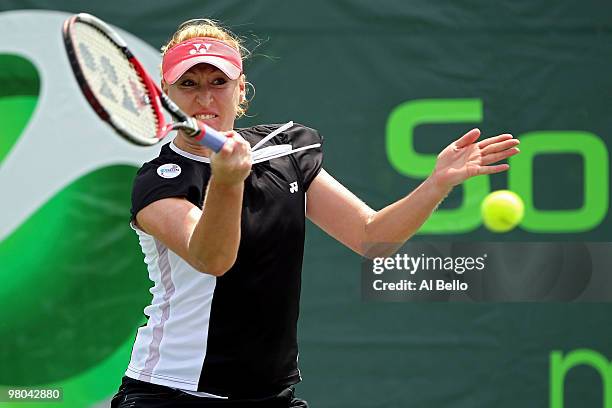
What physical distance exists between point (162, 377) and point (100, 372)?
63.4 inches

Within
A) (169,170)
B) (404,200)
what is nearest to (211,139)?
(169,170)

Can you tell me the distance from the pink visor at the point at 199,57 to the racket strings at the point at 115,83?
272 mm

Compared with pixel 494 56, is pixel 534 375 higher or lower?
lower

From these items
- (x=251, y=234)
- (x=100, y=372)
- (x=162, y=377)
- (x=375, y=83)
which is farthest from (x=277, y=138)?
(x=100, y=372)

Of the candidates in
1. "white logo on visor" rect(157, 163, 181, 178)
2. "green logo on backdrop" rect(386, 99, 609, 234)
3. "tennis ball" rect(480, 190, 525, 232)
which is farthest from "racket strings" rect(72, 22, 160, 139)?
"green logo on backdrop" rect(386, 99, 609, 234)

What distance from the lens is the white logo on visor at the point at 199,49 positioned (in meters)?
2.52

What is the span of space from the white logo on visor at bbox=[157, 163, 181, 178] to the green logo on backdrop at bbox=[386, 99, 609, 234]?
1.72 metres

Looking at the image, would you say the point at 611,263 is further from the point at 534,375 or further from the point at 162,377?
the point at 162,377

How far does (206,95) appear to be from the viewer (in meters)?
2.52

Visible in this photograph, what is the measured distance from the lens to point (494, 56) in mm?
4082

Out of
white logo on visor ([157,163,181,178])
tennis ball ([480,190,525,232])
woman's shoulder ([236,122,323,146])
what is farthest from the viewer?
tennis ball ([480,190,525,232])

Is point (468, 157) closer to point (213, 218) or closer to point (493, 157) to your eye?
point (493, 157)

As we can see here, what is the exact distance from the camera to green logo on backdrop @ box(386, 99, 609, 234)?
4047 millimetres

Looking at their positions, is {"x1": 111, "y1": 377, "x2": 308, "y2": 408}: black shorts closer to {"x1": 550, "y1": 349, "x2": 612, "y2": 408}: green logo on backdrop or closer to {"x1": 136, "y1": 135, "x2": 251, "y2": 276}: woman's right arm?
{"x1": 136, "y1": 135, "x2": 251, "y2": 276}: woman's right arm
